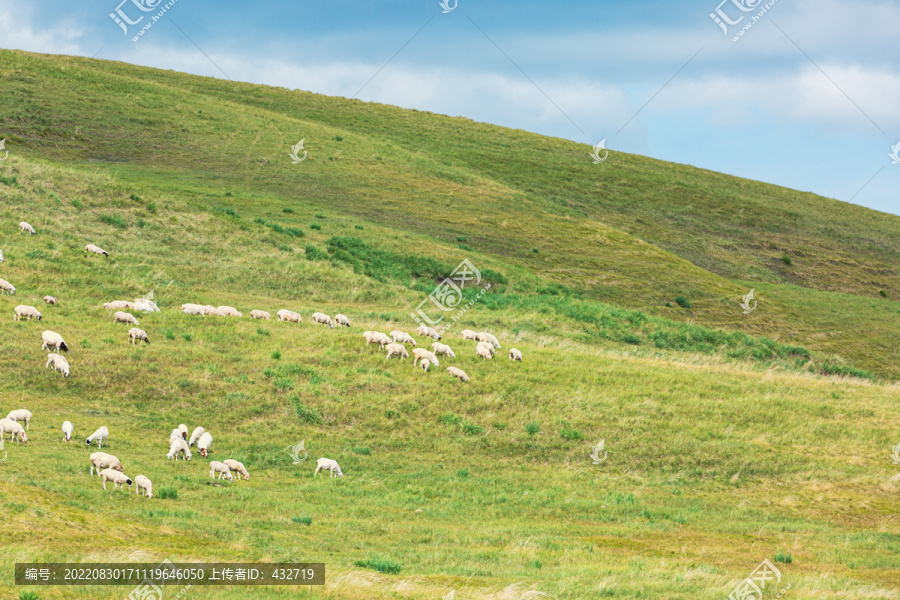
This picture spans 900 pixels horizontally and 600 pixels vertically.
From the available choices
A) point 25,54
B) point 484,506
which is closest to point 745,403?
point 484,506

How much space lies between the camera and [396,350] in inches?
1057

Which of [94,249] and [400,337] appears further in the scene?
[94,249]

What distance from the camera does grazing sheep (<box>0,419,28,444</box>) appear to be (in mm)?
16984

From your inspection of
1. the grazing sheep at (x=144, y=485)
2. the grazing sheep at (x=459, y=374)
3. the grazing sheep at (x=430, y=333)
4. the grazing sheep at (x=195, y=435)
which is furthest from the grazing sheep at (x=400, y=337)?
the grazing sheep at (x=144, y=485)

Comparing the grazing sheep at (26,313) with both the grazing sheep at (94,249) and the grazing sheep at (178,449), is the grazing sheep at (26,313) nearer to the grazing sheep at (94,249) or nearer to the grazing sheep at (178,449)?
the grazing sheep at (94,249)

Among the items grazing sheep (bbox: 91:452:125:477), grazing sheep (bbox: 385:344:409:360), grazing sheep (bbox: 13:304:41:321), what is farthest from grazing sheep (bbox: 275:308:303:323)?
grazing sheep (bbox: 91:452:125:477)

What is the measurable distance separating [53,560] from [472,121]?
100 metres

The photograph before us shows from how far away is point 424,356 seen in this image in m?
26.8

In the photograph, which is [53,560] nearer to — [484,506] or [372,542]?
[372,542]

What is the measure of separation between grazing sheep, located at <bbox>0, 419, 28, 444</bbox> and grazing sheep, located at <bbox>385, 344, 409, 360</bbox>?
12.5 metres

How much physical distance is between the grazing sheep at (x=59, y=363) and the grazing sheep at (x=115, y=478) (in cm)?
837

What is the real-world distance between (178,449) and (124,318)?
408 inches

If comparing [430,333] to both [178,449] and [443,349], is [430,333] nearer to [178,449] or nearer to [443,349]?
[443,349]

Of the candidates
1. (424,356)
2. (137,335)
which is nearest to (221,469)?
(137,335)
